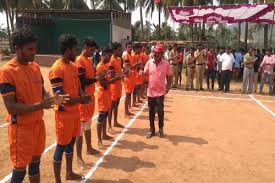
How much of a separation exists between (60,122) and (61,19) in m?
26.1

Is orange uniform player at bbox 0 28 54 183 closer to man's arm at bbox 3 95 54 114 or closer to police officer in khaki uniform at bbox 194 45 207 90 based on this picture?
man's arm at bbox 3 95 54 114

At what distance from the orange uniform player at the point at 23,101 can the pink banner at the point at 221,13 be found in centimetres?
1522

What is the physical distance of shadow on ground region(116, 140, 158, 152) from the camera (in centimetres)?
721

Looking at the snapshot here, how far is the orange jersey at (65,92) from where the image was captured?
4.70 meters

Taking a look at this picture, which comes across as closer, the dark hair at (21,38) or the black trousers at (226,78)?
the dark hair at (21,38)

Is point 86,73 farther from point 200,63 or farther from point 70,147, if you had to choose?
point 200,63

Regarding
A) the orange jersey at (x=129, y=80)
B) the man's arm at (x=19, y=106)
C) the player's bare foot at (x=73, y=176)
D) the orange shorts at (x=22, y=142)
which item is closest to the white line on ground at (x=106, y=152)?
the player's bare foot at (x=73, y=176)

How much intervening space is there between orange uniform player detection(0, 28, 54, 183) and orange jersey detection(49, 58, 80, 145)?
0.67m

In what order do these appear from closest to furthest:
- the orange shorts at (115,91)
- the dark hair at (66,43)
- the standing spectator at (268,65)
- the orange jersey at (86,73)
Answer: the dark hair at (66,43) → the orange jersey at (86,73) → the orange shorts at (115,91) → the standing spectator at (268,65)

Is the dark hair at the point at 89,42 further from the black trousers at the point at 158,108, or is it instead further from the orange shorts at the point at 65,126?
the black trousers at the point at 158,108

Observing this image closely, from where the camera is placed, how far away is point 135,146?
7352mm

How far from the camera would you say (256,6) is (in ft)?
55.5

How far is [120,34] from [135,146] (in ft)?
81.2

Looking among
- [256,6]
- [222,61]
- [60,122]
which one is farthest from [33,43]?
[256,6]
